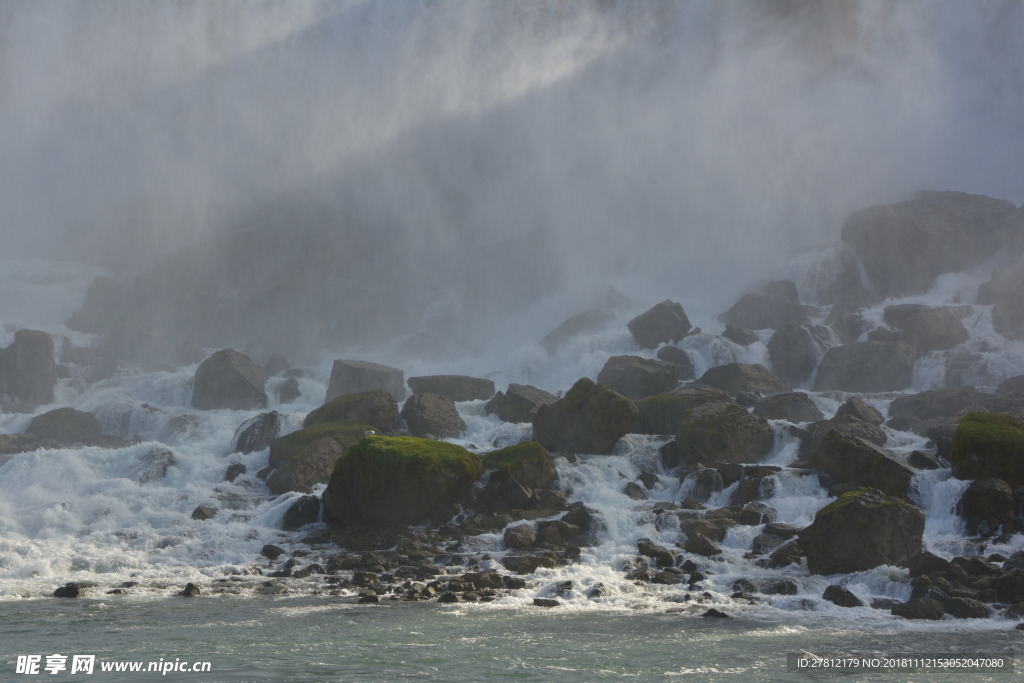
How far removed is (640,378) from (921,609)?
34.5 m

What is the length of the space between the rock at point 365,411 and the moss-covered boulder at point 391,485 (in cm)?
1202

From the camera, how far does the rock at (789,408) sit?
47.2 meters

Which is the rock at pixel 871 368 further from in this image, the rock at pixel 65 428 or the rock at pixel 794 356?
the rock at pixel 65 428

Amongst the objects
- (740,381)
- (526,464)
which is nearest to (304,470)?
(526,464)

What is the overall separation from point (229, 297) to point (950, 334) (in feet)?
290

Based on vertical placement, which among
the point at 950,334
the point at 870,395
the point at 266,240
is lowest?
the point at 870,395

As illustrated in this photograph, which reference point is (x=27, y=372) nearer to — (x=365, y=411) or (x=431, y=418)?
(x=365, y=411)

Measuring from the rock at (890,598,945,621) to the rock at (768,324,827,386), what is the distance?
46.0 metres

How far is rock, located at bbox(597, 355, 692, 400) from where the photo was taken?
181 feet

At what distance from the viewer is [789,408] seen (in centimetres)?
4772

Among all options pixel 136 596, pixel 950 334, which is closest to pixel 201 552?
pixel 136 596

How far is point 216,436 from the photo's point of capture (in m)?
48.4

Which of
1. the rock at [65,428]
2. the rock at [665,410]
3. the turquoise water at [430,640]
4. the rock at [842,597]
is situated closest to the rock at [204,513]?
the turquoise water at [430,640]

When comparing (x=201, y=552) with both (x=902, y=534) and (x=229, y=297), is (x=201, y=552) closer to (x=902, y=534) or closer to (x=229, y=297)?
(x=902, y=534)
